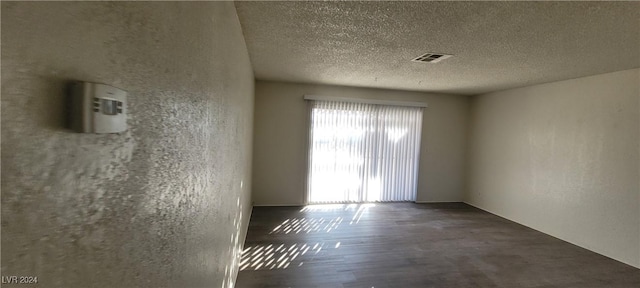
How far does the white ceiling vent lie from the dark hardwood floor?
2.20m

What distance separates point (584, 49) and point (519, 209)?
288 centimetres

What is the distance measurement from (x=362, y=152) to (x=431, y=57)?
2472 millimetres

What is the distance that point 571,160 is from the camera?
370 cm

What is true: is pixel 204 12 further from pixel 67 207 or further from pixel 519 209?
pixel 519 209

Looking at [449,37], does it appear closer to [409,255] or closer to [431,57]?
[431,57]

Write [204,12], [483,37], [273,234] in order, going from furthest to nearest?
[273,234] < [483,37] < [204,12]

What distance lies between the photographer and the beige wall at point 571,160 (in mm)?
3104

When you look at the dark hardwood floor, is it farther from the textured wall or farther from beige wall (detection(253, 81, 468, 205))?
the textured wall

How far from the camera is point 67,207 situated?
41cm

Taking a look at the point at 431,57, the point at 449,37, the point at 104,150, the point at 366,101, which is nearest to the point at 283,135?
the point at 366,101

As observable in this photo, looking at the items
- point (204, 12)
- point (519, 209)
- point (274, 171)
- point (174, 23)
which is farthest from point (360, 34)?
point (519, 209)

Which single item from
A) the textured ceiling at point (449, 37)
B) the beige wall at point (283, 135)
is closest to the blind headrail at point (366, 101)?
the beige wall at point (283, 135)

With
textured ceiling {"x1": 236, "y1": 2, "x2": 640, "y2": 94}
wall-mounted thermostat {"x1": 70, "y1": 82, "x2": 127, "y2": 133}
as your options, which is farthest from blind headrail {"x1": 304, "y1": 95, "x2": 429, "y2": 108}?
wall-mounted thermostat {"x1": 70, "y1": 82, "x2": 127, "y2": 133}

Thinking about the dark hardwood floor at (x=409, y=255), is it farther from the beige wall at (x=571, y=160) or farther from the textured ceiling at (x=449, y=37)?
the textured ceiling at (x=449, y=37)
